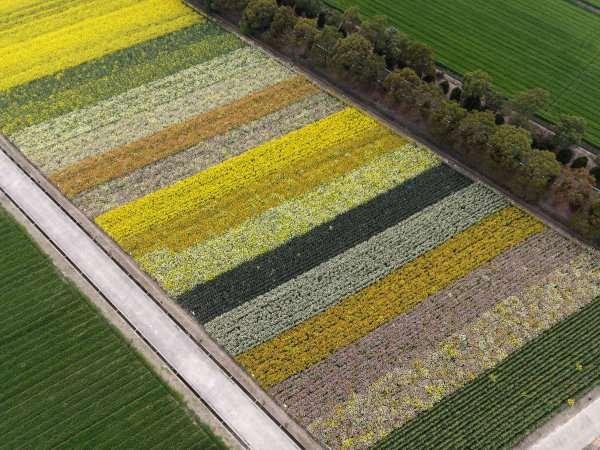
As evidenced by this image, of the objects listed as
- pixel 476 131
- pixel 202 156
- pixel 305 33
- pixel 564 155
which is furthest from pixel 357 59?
pixel 564 155

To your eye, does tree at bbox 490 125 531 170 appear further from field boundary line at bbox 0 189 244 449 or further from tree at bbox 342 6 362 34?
field boundary line at bbox 0 189 244 449

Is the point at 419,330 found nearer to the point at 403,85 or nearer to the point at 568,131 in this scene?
the point at 568,131

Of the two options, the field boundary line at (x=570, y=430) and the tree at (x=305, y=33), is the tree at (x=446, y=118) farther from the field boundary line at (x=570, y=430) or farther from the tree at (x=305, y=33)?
the field boundary line at (x=570, y=430)

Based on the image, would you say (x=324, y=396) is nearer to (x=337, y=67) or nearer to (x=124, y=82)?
(x=337, y=67)

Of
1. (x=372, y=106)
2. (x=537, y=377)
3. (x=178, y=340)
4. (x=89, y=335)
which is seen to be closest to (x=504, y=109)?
(x=372, y=106)

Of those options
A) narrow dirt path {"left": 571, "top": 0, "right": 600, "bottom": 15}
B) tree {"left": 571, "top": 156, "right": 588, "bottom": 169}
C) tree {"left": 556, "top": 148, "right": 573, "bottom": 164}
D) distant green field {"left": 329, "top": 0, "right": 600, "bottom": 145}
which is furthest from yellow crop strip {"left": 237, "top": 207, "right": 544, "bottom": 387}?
narrow dirt path {"left": 571, "top": 0, "right": 600, "bottom": 15}
